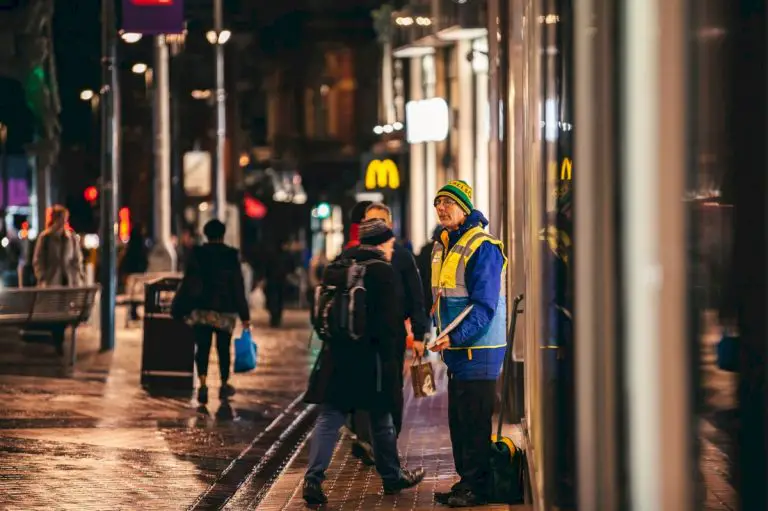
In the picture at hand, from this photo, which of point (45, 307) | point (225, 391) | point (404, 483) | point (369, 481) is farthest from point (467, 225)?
point (45, 307)

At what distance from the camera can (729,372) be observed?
7.80ft

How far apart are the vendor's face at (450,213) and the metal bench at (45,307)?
10.9 m

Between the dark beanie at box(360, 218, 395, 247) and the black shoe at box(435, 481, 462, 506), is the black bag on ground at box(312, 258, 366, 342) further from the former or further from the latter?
the black shoe at box(435, 481, 462, 506)

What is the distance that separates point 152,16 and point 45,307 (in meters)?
4.16

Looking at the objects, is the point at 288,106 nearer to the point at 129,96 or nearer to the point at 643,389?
the point at 129,96

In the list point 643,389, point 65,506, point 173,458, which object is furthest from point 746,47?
point 173,458

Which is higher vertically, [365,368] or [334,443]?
[365,368]

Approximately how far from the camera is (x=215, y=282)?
14.9m

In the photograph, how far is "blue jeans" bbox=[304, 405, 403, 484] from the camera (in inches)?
368

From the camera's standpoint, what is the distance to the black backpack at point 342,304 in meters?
9.08

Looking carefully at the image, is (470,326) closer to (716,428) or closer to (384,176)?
(716,428)

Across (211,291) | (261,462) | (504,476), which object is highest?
(211,291)

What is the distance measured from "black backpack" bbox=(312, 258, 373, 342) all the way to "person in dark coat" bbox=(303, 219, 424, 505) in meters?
0.07

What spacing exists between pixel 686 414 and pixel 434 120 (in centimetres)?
2576
